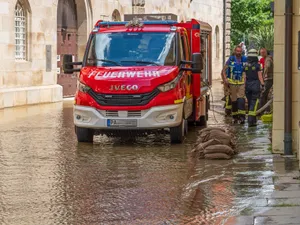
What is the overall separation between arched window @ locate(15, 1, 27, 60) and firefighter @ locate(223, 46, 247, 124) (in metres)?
10.5

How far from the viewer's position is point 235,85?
20.7 meters

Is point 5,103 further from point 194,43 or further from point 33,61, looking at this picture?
point 194,43

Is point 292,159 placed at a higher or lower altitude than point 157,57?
lower

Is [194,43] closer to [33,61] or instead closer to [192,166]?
[192,166]

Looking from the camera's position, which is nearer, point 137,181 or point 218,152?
point 137,181

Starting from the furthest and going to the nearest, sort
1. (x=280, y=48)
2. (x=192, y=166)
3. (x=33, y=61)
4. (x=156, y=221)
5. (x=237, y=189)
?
(x=33, y=61) < (x=280, y=48) < (x=192, y=166) < (x=237, y=189) < (x=156, y=221)

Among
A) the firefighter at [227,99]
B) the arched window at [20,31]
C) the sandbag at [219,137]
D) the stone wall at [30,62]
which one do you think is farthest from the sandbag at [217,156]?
the arched window at [20,31]

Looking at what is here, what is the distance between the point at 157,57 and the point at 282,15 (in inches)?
129

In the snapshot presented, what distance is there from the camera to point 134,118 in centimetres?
1566

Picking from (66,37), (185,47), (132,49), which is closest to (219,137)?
(132,49)

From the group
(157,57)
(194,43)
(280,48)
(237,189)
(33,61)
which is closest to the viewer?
(237,189)

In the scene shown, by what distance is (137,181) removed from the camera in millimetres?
11617

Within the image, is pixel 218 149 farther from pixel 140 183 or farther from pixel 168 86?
pixel 140 183

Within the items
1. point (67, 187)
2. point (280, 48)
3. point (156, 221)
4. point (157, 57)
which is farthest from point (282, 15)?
point (156, 221)
